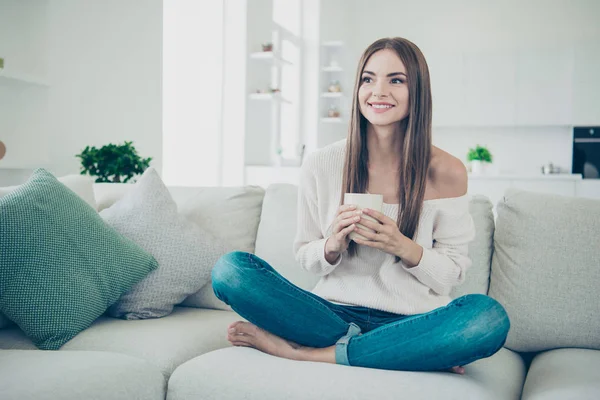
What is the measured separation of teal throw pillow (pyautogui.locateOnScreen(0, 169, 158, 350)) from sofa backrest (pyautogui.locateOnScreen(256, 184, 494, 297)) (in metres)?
0.43

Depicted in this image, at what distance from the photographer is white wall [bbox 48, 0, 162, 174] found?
3.35 metres

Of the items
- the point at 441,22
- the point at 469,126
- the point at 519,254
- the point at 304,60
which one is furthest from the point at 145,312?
the point at 441,22

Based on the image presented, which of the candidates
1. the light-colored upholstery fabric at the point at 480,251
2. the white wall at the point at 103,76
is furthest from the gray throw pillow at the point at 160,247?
the white wall at the point at 103,76

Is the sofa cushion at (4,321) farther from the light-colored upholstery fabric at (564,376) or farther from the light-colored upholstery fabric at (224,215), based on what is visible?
the light-colored upholstery fabric at (564,376)

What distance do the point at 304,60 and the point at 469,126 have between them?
7.08 ft

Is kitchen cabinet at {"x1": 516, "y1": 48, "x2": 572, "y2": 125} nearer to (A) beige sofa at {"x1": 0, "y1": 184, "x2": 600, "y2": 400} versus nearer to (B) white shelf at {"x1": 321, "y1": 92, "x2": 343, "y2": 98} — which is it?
(B) white shelf at {"x1": 321, "y1": 92, "x2": 343, "y2": 98}

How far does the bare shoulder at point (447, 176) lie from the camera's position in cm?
161

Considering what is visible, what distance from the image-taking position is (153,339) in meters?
1.57

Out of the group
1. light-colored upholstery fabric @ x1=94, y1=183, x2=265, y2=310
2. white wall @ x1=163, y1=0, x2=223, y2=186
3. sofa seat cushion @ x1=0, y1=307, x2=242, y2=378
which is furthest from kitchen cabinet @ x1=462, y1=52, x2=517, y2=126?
sofa seat cushion @ x1=0, y1=307, x2=242, y2=378

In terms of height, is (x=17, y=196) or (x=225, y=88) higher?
(x=225, y=88)

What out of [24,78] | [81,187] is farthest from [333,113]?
[81,187]

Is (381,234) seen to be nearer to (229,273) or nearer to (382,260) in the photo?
(382,260)

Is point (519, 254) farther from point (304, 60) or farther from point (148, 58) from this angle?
point (304, 60)

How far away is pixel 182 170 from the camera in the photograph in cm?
505
